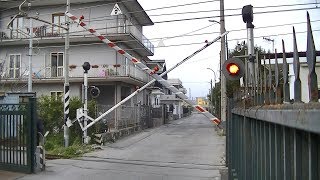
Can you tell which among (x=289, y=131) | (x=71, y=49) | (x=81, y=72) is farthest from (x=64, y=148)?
(x=71, y=49)

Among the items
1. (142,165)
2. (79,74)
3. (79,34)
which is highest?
(79,34)

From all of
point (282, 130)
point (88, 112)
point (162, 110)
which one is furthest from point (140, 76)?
point (282, 130)

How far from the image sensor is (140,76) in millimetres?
41469

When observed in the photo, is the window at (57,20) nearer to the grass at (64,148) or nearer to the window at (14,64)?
the window at (14,64)

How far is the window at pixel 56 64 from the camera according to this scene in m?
37.6

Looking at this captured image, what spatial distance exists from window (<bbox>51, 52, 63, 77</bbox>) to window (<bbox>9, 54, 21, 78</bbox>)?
3.21 metres

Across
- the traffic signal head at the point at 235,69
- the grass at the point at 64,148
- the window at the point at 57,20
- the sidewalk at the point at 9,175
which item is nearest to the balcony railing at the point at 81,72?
the window at the point at 57,20

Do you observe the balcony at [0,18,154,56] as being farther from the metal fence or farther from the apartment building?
the metal fence

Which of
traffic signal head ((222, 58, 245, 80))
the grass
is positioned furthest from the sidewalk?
traffic signal head ((222, 58, 245, 80))

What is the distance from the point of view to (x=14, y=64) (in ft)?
128

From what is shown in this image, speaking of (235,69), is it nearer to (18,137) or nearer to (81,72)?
(18,137)

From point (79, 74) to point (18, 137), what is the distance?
2401 cm

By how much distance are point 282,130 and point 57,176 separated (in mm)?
10446

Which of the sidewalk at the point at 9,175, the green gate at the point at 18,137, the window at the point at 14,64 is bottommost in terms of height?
the sidewalk at the point at 9,175
